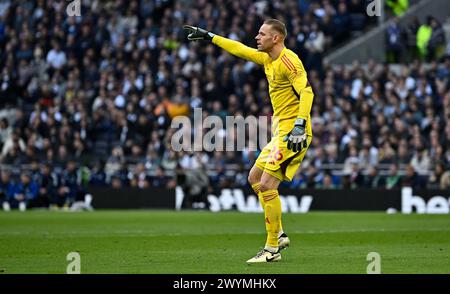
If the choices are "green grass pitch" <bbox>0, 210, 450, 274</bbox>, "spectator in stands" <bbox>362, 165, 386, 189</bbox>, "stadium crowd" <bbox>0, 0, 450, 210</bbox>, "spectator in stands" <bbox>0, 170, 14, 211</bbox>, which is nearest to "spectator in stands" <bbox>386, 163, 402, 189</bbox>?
"stadium crowd" <bbox>0, 0, 450, 210</bbox>

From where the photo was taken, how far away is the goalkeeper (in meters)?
12.8

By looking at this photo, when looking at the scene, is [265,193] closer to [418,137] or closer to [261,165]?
[261,165]

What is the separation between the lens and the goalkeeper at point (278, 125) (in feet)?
41.9

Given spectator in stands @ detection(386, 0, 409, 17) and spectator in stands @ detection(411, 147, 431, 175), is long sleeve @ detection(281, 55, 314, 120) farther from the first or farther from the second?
spectator in stands @ detection(386, 0, 409, 17)

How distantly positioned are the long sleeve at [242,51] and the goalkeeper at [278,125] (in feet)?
0.06

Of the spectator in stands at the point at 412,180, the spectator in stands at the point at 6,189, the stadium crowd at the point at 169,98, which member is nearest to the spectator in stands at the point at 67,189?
the stadium crowd at the point at 169,98

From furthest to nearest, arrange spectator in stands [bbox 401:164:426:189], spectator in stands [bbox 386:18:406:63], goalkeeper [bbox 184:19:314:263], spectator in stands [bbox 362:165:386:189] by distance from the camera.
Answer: spectator in stands [bbox 386:18:406:63] → spectator in stands [bbox 362:165:386:189] → spectator in stands [bbox 401:164:426:189] → goalkeeper [bbox 184:19:314:263]

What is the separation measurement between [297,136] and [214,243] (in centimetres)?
398

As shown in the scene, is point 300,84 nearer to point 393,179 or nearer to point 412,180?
point 412,180

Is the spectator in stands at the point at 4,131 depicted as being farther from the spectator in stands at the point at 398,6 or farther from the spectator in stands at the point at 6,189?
the spectator in stands at the point at 398,6

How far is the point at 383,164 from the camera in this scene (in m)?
28.2

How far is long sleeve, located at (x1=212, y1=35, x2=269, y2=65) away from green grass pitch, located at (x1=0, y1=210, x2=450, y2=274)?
2.47 metres

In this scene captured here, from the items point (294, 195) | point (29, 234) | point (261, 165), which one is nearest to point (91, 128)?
point (294, 195)
